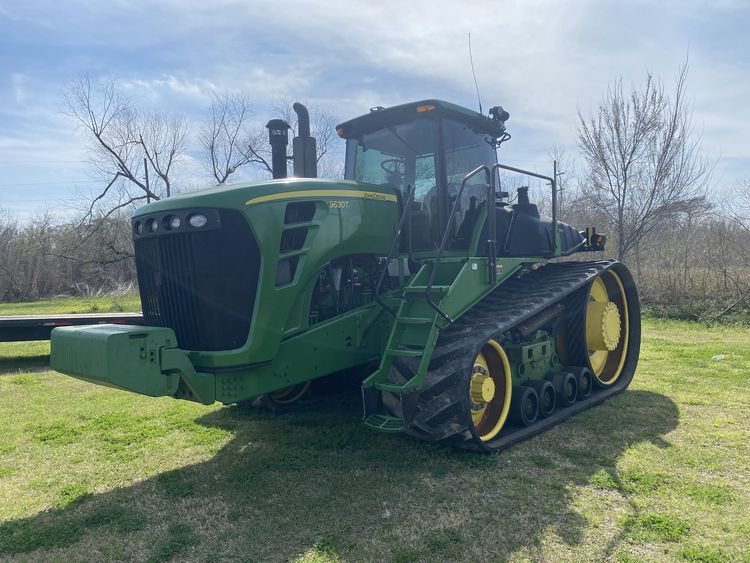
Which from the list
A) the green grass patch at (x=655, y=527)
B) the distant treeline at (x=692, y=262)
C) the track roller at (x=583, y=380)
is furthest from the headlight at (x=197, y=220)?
the distant treeline at (x=692, y=262)

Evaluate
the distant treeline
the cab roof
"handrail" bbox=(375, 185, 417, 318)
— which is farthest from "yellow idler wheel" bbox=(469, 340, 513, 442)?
the distant treeline

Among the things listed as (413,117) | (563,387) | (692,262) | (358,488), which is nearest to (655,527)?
(358,488)

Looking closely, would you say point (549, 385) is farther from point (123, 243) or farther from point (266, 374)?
point (123, 243)

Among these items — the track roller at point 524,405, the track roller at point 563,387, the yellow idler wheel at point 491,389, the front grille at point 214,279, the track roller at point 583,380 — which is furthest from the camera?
the track roller at point 583,380

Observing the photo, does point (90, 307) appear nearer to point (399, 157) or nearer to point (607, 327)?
point (399, 157)

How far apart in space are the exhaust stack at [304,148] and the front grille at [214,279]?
5.15ft

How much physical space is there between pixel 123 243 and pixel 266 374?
32582 mm

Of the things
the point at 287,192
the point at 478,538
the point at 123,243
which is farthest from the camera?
the point at 123,243

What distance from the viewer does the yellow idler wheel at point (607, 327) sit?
254 inches

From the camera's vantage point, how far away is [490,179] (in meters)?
5.01

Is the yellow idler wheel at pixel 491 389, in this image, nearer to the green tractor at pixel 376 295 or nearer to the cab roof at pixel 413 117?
the green tractor at pixel 376 295

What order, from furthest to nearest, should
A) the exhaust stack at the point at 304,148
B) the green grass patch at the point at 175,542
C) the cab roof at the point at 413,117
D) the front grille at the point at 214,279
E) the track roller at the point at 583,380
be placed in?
the track roller at the point at 583,380, the exhaust stack at the point at 304,148, the cab roof at the point at 413,117, the front grille at the point at 214,279, the green grass patch at the point at 175,542

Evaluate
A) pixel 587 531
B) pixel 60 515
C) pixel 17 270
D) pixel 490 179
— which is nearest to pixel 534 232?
pixel 490 179

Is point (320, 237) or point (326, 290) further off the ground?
point (320, 237)
